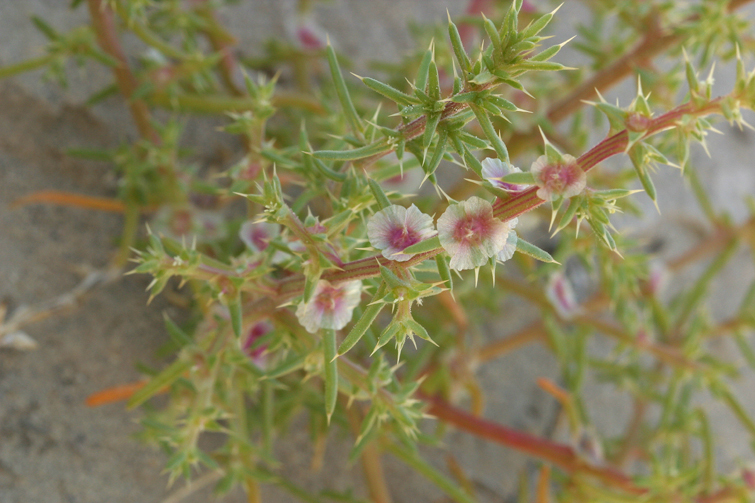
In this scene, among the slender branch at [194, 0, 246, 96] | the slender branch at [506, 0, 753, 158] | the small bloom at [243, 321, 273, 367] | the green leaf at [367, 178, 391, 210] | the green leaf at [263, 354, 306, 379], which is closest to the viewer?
the green leaf at [367, 178, 391, 210]

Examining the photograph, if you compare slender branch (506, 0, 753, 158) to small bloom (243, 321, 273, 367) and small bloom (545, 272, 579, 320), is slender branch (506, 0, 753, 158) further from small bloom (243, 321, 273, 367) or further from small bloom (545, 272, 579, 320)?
small bloom (243, 321, 273, 367)

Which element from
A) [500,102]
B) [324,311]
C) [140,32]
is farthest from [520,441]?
[140,32]

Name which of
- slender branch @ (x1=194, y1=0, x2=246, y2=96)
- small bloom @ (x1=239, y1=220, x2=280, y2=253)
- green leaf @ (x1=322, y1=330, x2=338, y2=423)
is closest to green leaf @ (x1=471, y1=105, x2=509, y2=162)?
green leaf @ (x1=322, y1=330, x2=338, y2=423)

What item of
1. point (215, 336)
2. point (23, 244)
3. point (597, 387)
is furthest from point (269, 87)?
point (597, 387)

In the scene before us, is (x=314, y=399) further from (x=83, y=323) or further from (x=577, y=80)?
(x=577, y=80)

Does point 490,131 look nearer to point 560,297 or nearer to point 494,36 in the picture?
point 494,36

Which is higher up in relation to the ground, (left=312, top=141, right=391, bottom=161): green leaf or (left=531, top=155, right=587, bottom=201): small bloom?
(left=531, top=155, right=587, bottom=201): small bloom

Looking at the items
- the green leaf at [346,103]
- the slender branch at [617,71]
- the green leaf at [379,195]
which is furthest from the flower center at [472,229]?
the slender branch at [617,71]
